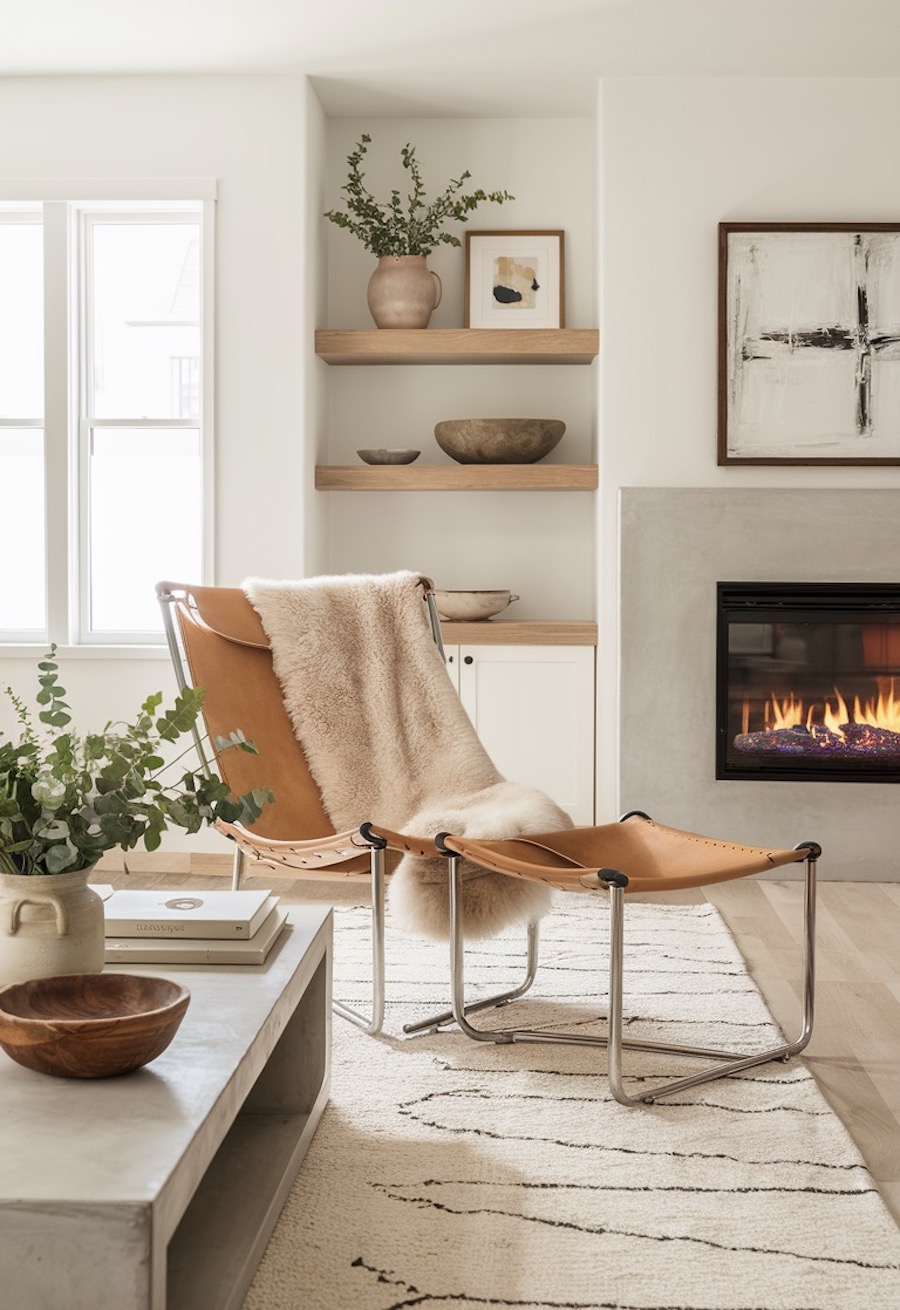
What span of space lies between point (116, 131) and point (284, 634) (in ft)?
7.06

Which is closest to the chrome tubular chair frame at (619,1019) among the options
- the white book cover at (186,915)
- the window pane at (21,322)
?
the white book cover at (186,915)

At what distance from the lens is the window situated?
4.35 meters

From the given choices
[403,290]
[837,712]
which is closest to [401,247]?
[403,290]

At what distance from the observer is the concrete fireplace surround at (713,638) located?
4.18m

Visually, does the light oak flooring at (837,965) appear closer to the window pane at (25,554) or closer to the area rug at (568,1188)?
the area rug at (568,1188)

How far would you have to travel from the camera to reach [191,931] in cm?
190

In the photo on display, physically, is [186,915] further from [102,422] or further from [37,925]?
[102,422]

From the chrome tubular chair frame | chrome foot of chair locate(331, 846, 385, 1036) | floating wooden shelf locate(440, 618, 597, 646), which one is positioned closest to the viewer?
the chrome tubular chair frame

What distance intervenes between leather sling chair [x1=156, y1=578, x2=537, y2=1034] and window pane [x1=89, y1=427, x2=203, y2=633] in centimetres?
134

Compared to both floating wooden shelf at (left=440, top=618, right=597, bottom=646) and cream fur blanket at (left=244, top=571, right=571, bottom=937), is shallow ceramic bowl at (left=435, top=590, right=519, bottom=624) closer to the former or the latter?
floating wooden shelf at (left=440, top=618, right=597, bottom=646)

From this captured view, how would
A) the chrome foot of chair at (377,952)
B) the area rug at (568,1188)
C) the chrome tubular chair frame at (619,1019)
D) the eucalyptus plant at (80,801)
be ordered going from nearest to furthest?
the eucalyptus plant at (80,801)
the area rug at (568,1188)
the chrome tubular chair frame at (619,1019)
the chrome foot of chair at (377,952)

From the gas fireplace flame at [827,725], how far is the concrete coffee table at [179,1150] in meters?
2.41

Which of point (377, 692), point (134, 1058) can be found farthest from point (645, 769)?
point (134, 1058)

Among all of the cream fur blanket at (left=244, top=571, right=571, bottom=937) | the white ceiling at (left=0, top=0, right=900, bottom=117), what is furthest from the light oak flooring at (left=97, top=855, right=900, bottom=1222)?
the white ceiling at (left=0, top=0, right=900, bottom=117)
